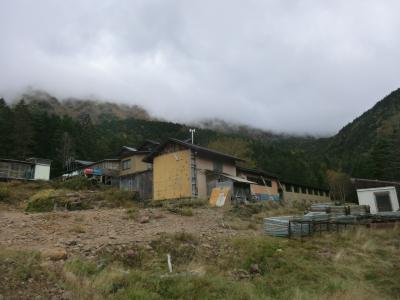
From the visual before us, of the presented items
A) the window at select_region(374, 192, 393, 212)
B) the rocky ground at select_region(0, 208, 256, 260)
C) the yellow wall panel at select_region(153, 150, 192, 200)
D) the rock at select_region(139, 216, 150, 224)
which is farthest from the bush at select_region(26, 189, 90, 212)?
the window at select_region(374, 192, 393, 212)

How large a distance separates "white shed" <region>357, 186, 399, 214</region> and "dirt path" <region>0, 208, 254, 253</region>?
1256cm

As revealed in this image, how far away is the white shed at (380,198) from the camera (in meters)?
24.6

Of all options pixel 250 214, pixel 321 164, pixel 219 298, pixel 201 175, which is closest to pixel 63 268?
pixel 219 298

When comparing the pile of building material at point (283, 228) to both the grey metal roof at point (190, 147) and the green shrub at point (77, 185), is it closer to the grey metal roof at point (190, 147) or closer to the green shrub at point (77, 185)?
the grey metal roof at point (190, 147)

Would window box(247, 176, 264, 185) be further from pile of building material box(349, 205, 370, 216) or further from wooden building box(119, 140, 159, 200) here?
pile of building material box(349, 205, 370, 216)

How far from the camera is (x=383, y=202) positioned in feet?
82.5

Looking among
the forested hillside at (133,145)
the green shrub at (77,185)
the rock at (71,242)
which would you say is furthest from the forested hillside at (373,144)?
the rock at (71,242)

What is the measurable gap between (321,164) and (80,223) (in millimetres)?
67085

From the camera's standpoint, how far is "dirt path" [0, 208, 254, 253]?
1132 centimetres

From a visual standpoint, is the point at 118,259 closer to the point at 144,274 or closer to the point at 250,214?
the point at 144,274

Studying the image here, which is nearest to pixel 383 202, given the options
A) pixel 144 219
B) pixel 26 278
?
pixel 144 219

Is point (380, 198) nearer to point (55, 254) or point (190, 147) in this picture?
point (190, 147)

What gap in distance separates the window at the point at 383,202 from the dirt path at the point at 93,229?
42.5 feet

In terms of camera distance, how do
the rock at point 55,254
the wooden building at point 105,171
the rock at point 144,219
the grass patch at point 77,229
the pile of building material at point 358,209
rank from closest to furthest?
1. the rock at point 55,254
2. the grass patch at point 77,229
3. the rock at point 144,219
4. the pile of building material at point 358,209
5. the wooden building at point 105,171
